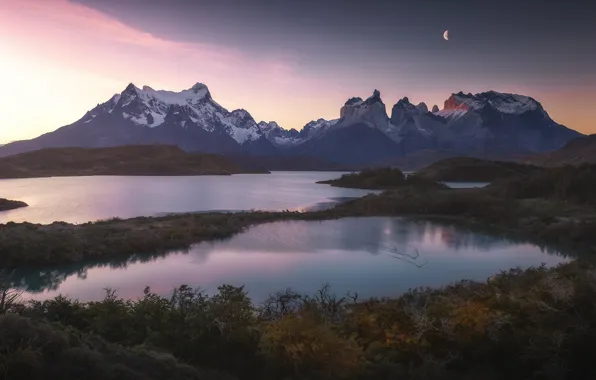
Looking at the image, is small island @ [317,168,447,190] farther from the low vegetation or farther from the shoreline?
the shoreline

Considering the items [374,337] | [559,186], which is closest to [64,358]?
[374,337]

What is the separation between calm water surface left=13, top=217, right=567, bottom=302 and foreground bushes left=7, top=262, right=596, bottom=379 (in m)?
13.3

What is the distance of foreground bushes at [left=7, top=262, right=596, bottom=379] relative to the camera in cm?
862

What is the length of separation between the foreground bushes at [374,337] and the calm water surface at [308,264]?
1333cm

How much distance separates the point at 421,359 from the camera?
9.31 m

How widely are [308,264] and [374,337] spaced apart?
21.8 metres

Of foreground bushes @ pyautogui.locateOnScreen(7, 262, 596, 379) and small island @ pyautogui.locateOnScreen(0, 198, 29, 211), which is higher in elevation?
foreground bushes @ pyautogui.locateOnScreen(7, 262, 596, 379)

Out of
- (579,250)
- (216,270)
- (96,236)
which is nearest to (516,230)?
(579,250)

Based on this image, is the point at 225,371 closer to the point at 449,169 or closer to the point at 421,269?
the point at 421,269

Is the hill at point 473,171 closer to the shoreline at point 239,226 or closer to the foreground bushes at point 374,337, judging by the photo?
the shoreline at point 239,226

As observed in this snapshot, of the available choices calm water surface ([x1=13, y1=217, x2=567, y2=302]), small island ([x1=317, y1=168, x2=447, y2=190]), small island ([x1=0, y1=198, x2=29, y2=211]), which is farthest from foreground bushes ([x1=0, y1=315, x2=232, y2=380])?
small island ([x1=317, y1=168, x2=447, y2=190])

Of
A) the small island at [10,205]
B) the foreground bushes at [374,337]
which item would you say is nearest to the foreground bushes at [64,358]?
the foreground bushes at [374,337]

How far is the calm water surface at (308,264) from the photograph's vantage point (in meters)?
26.0

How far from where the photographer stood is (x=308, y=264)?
31797mm
